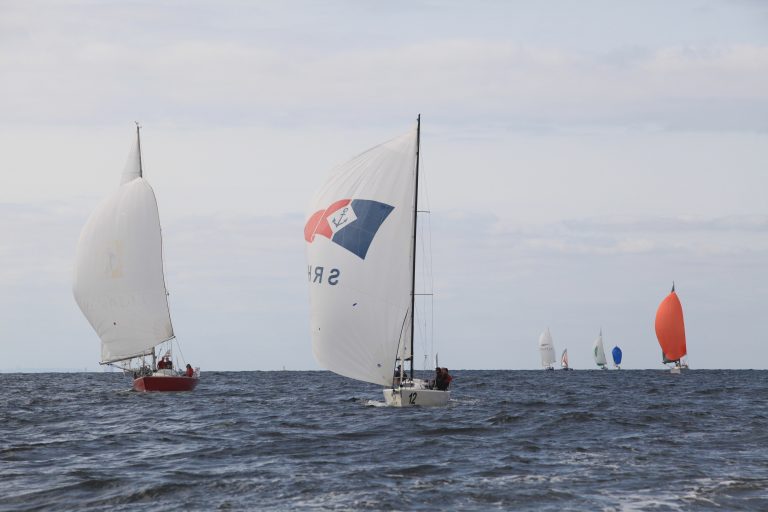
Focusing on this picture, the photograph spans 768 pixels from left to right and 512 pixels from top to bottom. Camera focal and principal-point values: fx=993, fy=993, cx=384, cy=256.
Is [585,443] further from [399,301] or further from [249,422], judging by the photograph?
[249,422]

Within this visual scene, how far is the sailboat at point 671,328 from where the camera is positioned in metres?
105

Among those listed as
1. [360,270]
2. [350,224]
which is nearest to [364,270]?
[360,270]

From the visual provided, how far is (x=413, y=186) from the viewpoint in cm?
3572

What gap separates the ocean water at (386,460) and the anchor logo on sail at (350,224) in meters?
6.01

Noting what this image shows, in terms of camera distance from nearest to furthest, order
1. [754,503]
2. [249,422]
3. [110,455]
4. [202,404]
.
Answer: [754,503], [110,455], [249,422], [202,404]

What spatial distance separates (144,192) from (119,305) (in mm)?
6670

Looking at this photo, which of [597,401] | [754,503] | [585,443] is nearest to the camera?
[754,503]

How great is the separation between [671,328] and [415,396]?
77.1 meters

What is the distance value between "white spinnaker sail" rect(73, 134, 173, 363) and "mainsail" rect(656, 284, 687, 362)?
64.3 metres

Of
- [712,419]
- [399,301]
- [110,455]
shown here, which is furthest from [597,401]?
[110,455]

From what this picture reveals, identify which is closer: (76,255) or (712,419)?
(712,419)

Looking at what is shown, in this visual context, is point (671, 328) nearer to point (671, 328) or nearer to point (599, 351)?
point (671, 328)

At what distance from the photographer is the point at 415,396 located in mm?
35469

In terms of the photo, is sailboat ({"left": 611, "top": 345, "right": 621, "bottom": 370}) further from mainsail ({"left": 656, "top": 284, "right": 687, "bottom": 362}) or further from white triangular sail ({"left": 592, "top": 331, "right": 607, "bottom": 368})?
mainsail ({"left": 656, "top": 284, "right": 687, "bottom": 362})
